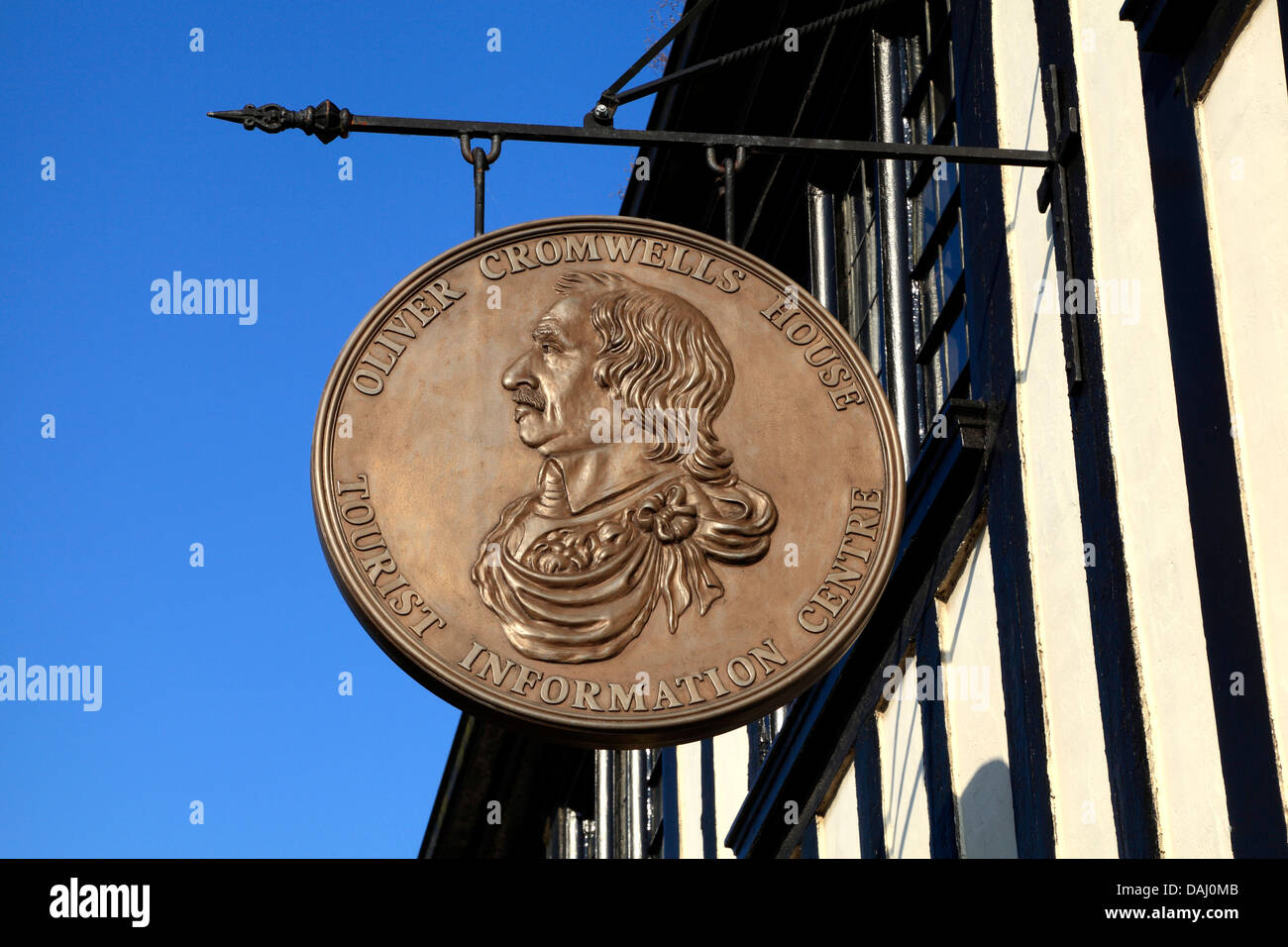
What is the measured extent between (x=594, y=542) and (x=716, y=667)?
54 cm

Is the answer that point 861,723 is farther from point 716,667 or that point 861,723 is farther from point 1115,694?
point 716,667

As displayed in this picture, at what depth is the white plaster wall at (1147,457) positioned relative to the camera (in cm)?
614

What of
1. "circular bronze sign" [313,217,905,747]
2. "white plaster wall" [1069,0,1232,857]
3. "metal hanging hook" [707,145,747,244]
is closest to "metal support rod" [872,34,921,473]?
"white plaster wall" [1069,0,1232,857]

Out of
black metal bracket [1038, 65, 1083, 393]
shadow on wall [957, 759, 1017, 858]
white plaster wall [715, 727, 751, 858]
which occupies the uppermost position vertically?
black metal bracket [1038, 65, 1083, 393]

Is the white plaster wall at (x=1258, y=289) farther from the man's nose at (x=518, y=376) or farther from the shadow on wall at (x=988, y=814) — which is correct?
the shadow on wall at (x=988, y=814)

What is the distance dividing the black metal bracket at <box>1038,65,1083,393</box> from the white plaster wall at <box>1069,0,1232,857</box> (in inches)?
2.7

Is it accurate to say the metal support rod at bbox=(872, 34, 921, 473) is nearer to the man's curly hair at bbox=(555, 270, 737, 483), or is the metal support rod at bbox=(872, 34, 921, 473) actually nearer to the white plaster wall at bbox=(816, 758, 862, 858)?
the white plaster wall at bbox=(816, 758, 862, 858)

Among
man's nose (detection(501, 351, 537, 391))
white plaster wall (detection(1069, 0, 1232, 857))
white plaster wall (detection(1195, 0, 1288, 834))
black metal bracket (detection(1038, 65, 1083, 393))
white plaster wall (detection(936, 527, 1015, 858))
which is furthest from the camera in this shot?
white plaster wall (detection(936, 527, 1015, 858))

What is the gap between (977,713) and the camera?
8281 millimetres

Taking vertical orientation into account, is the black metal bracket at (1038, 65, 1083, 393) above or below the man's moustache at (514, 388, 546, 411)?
above

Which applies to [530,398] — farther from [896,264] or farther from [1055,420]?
[896,264]

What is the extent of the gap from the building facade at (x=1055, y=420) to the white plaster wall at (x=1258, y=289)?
1 cm

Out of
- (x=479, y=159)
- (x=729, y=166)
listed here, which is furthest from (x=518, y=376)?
(x=729, y=166)

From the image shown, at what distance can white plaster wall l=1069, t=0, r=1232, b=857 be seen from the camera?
6141 mm
